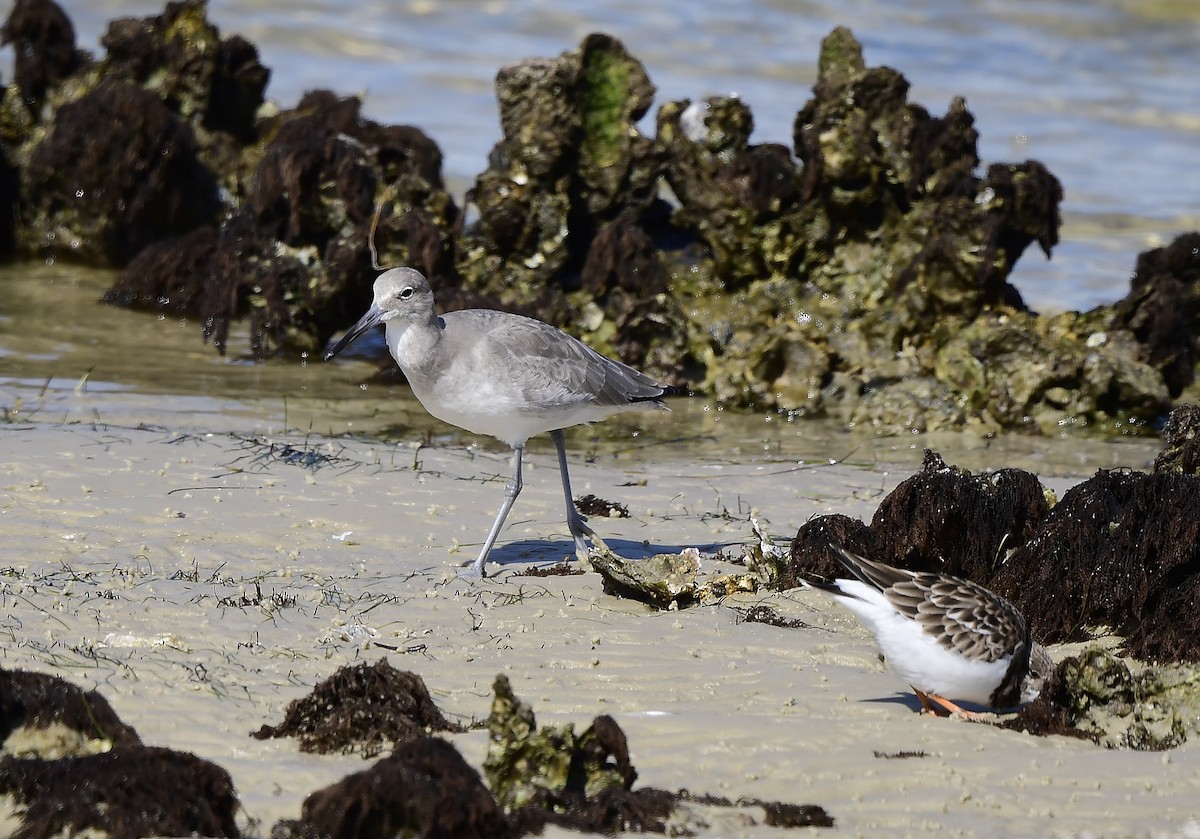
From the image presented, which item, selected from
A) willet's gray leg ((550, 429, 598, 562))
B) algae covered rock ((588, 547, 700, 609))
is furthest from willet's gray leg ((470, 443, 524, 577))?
algae covered rock ((588, 547, 700, 609))

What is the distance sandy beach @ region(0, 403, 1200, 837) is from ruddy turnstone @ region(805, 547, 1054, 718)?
190mm

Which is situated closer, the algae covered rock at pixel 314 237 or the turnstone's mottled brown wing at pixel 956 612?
the turnstone's mottled brown wing at pixel 956 612

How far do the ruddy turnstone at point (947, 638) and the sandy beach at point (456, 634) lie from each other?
190 millimetres

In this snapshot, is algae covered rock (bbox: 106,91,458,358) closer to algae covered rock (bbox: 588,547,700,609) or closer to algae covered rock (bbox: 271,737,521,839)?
algae covered rock (bbox: 588,547,700,609)

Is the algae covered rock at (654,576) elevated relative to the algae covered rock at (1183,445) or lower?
lower

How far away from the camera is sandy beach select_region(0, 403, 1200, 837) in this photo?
206 inches

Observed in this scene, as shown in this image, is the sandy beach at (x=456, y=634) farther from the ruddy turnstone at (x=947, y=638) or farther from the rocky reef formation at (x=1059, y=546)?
the rocky reef formation at (x=1059, y=546)

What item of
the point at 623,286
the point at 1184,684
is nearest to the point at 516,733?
the point at 1184,684

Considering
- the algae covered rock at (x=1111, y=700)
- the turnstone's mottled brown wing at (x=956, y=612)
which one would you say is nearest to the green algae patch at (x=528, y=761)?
the turnstone's mottled brown wing at (x=956, y=612)

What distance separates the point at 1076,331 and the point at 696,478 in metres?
4.49

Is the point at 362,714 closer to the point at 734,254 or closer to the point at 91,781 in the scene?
the point at 91,781

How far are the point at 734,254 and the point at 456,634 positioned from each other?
300 inches

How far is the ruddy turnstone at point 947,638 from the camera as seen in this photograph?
6055 millimetres

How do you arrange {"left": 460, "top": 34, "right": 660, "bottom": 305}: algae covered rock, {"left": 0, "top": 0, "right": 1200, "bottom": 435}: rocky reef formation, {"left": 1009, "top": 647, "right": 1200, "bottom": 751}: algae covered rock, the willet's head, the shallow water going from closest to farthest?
{"left": 1009, "top": 647, "right": 1200, "bottom": 751}: algae covered rock
the willet's head
{"left": 0, "top": 0, "right": 1200, "bottom": 435}: rocky reef formation
{"left": 460, "top": 34, "right": 660, "bottom": 305}: algae covered rock
the shallow water
